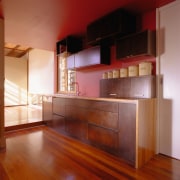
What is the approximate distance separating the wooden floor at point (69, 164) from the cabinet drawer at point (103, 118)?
46cm

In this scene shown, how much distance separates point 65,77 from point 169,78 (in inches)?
120

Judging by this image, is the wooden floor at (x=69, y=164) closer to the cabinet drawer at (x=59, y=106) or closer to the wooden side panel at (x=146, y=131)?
the wooden side panel at (x=146, y=131)

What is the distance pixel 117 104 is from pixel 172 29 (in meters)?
1.41

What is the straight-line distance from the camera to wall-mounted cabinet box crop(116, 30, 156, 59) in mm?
2293

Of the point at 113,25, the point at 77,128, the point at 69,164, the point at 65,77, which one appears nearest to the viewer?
the point at 69,164

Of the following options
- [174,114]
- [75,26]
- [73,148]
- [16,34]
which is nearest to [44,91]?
[16,34]

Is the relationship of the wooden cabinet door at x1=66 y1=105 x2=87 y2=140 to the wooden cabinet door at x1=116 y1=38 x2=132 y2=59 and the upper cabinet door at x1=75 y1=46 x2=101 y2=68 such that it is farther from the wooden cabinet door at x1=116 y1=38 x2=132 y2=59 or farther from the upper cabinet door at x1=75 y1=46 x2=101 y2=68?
the wooden cabinet door at x1=116 y1=38 x2=132 y2=59

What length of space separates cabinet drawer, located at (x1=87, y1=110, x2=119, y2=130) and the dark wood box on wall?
0.54 metres

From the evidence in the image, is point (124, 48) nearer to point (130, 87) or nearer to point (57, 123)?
point (130, 87)

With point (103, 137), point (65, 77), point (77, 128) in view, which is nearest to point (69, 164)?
point (103, 137)

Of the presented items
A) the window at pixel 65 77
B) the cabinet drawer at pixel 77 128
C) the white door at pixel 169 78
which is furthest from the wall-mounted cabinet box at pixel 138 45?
the window at pixel 65 77

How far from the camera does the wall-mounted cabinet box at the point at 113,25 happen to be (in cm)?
241

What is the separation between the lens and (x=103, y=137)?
2.41m

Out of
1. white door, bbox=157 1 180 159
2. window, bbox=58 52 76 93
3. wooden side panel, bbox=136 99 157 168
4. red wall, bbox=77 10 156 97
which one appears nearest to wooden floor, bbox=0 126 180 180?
wooden side panel, bbox=136 99 157 168
